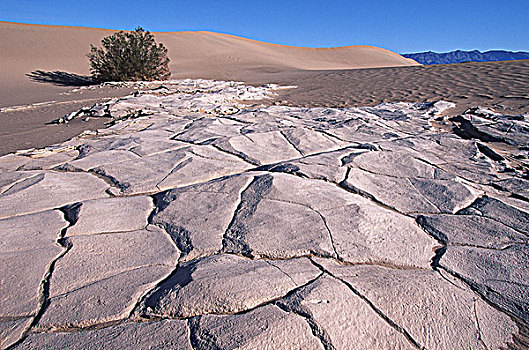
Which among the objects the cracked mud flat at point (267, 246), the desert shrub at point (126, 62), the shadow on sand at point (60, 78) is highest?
the desert shrub at point (126, 62)

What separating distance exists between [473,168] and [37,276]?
3.01 metres

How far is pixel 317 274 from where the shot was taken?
4.66 ft

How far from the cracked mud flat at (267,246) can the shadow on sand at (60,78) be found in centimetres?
1040

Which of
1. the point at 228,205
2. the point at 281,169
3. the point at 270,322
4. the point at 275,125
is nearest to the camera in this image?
the point at 270,322

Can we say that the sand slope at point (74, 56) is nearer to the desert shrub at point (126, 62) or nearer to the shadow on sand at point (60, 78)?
the shadow on sand at point (60, 78)

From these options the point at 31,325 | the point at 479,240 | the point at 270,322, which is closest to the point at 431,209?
the point at 479,240

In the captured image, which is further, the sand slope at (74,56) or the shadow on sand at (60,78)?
the sand slope at (74,56)

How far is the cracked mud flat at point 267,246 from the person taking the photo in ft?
3.84

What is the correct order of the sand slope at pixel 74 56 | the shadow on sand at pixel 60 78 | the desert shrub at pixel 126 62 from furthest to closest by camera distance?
the sand slope at pixel 74 56 → the shadow on sand at pixel 60 78 → the desert shrub at pixel 126 62

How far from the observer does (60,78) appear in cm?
1308

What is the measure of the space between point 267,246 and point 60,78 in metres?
14.6

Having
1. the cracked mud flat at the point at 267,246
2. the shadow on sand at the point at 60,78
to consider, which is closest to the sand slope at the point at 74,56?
the shadow on sand at the point at 60,78

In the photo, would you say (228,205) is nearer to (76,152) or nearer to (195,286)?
(195,286)

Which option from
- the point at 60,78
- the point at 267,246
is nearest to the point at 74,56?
the point at 60,78
